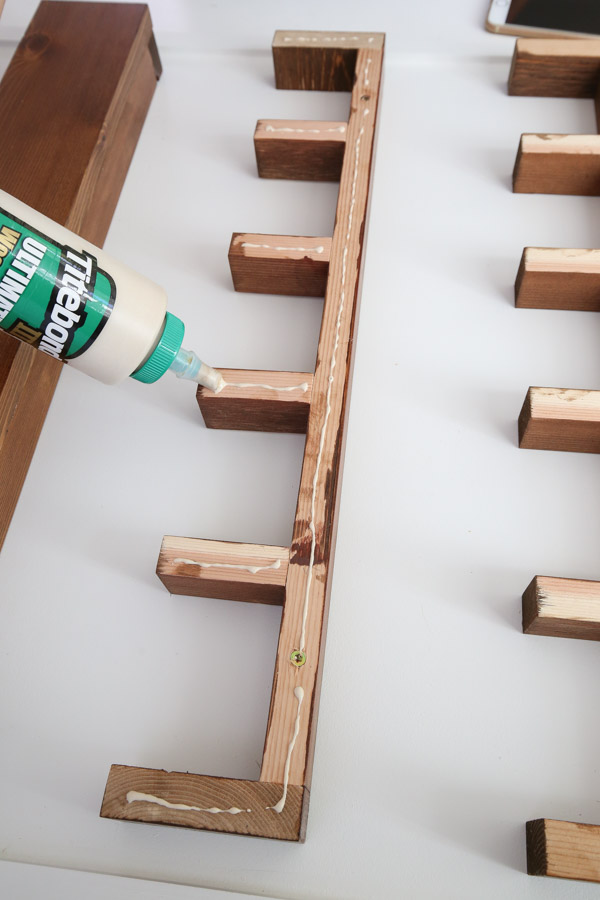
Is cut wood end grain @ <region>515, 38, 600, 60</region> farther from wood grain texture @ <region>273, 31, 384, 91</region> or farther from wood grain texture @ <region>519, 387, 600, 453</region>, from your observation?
wood grain texture @ <region>519, 387, 600, 453</region>

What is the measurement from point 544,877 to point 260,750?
252 millimetres

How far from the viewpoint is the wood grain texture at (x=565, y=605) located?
62cm

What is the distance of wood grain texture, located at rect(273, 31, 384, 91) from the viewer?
0.99 meters

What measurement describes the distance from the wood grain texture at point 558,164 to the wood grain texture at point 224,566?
58 cm

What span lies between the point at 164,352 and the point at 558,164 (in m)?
0.56

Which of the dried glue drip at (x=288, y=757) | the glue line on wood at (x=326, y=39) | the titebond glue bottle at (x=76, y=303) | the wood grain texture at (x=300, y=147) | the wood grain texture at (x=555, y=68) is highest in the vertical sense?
the glue line on wood at (x=326, y=39)

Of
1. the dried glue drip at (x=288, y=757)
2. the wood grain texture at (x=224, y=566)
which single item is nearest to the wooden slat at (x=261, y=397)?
the wood grain texture at (x=224, y=566)

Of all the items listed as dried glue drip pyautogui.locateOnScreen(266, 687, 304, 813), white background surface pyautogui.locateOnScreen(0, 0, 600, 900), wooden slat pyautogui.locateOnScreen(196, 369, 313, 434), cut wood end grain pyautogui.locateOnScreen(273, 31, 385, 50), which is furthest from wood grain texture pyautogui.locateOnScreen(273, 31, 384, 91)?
dried glue drip pyautogui.locateOnScreen(266, 687, 304, 813)

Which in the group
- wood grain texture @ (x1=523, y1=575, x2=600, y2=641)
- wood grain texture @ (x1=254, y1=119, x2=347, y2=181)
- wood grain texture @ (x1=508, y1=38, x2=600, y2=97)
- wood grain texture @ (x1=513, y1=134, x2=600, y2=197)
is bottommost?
wood grain texture @ (x1=523, y1=575, x2=600, y2=641)

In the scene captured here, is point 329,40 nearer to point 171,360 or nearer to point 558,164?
point 558,164

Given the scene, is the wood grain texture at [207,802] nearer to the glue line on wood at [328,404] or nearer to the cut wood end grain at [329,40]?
the glue line on wood at [328,404]

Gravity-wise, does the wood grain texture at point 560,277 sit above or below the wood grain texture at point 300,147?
Result: below

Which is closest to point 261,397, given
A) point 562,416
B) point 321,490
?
point 321,490

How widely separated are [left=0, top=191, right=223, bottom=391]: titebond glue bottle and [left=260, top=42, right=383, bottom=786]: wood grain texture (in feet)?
0.55
